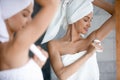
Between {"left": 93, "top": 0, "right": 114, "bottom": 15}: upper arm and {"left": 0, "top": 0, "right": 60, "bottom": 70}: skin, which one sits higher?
{"left": 93, "top": 0, "right": 114, "bottom": 15}: upper arm

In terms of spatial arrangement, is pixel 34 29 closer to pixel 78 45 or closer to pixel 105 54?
pixel 78 45

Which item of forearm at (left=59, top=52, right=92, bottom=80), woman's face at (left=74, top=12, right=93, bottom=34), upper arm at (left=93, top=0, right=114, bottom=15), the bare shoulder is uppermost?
upper arm at (left=93, top=0, right=114, bottom=15)

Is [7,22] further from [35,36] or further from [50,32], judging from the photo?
[50,32]

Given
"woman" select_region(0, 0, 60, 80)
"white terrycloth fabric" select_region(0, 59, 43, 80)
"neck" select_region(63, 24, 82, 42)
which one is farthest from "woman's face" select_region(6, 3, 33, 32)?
"neck" select_region(63, 24, 82, 42)

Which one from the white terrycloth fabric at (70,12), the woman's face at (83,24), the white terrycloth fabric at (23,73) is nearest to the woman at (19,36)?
the white terrycloth fabric at (23,73)

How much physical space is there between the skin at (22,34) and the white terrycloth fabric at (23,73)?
0.8 inches

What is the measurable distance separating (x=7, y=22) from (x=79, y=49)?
19.5 inches

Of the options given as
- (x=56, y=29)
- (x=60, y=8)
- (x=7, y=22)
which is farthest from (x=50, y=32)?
(x=7, y=22)

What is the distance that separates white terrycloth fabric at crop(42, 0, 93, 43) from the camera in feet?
5.52

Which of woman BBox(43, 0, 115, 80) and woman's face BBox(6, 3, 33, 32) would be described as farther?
woman BBox(43, 0, 115, 80)

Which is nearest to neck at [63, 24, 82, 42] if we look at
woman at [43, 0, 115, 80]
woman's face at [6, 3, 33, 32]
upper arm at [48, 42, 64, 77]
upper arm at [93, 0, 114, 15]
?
woman at [43, 0, 115, 80]

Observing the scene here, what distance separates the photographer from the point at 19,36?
1443mm

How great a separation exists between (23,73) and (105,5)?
674 mm

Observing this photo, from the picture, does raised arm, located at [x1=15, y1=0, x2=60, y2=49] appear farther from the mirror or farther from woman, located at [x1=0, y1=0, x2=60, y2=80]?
the mirror
